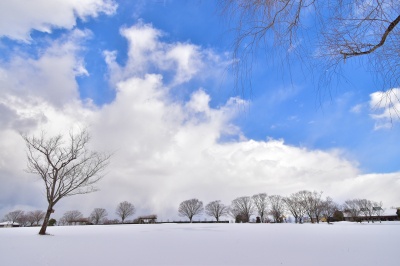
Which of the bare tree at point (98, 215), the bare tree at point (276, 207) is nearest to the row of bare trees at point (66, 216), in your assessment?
the bare tree at point (98, 215)

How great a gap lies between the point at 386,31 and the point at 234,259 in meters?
6.44

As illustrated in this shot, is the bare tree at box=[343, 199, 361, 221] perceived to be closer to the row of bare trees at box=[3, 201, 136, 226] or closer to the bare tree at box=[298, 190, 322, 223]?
the bare tree at box=[298, 190, 322, 223]

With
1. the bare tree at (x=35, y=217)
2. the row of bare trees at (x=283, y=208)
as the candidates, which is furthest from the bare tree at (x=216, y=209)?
the bare tree at (x=35, y=217)

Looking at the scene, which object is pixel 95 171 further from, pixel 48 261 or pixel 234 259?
pixel 234 259

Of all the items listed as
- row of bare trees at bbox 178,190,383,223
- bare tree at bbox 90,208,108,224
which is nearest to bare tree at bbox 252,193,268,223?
row of bare trees at bbox 178,190,383,223

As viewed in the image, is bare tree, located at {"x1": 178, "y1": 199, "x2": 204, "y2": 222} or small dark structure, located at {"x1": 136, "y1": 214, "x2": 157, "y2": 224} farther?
bare tree, located at {"x1": 178, "y1": 199, "x2": 204, "y2": 222}

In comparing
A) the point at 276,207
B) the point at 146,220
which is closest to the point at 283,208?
the point at 276,207

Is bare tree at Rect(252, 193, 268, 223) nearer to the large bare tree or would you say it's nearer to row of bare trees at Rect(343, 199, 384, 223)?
row of bare trees at Rect(343, 199, 384, 223)

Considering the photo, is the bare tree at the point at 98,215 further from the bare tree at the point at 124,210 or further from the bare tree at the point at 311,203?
the bare tree at the point at 311,203

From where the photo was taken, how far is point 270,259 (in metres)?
7.38

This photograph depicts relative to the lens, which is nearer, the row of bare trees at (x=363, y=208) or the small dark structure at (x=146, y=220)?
the small dark structure at (x=146, y=220)

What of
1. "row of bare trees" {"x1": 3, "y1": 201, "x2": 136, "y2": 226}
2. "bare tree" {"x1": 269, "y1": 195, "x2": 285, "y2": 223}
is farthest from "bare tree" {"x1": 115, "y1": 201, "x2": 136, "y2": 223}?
"bare tree" {"x1": 269, "y1": 195, "x2": 285, "y2": 223}

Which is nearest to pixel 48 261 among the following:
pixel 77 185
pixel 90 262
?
pixel 90 262

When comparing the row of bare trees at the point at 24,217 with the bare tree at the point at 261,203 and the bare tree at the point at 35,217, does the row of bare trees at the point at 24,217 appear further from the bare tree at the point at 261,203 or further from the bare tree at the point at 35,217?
the bare tree at the point at 261,203
